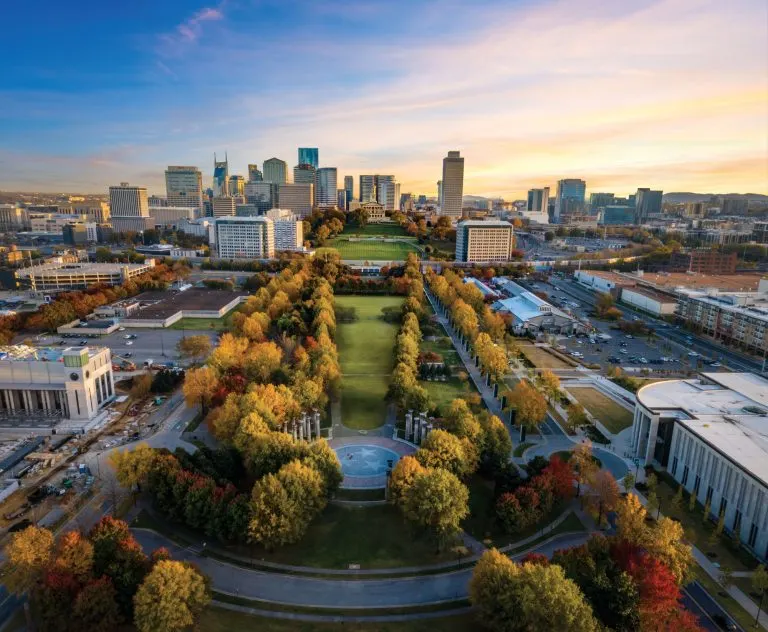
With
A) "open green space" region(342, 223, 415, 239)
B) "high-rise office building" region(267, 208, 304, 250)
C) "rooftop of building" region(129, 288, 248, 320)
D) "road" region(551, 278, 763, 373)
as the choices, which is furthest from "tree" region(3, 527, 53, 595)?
"open green space" region(342, 223, 415, 239)

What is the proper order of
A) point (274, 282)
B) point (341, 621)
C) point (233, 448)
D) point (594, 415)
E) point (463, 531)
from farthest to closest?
point (274, 282), point (594, 415), point (233, 448), point (463, 531), point (341, 621)

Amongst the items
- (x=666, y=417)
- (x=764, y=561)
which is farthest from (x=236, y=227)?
(x=764, y=561)

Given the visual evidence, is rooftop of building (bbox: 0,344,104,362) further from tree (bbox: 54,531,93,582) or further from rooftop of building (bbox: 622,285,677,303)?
rooftop of building (bbox: 622,285,677,303)

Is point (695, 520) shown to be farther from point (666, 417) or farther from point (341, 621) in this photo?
point (341, 621)

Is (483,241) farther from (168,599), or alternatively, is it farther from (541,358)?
(168,599)

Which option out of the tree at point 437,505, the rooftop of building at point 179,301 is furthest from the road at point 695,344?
the rooftop of building at point 179,301

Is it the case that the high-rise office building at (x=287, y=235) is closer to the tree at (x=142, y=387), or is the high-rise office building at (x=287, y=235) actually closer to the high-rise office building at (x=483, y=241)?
the high-rise office building at (x=483, y=241)
